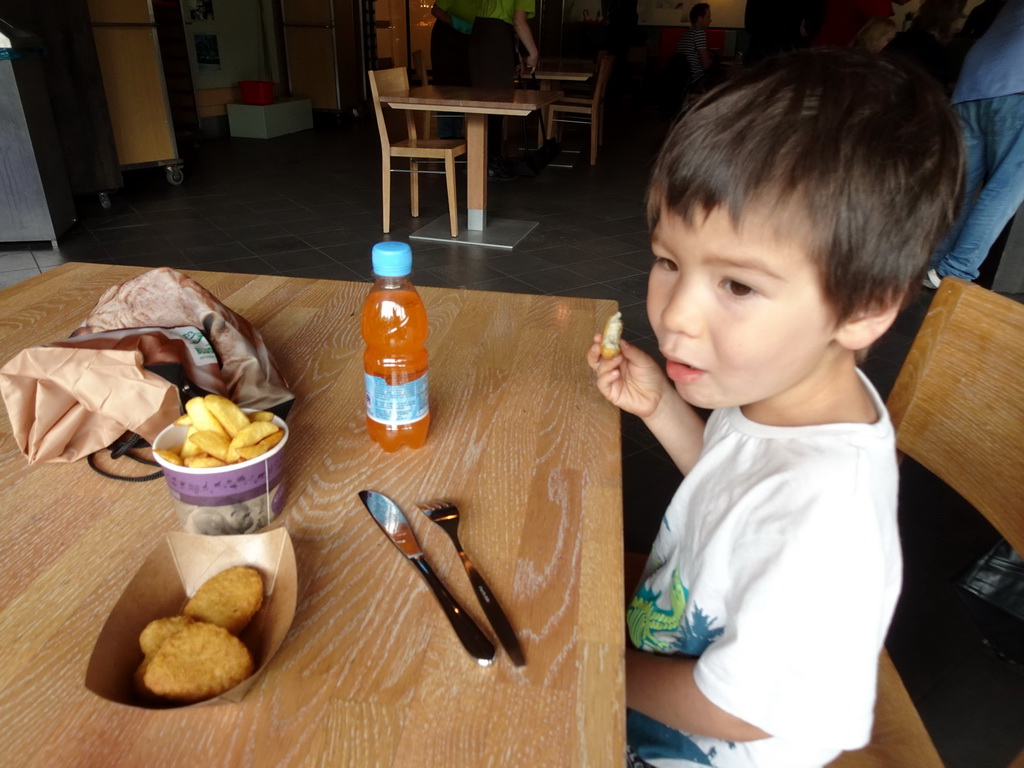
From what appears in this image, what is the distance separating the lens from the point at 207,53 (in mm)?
7969

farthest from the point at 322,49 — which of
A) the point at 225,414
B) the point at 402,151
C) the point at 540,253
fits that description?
the point at 225,414

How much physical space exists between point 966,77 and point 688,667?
374 centimetres

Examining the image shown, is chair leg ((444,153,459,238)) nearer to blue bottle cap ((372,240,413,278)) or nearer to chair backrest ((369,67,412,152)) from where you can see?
chair backrest ((369,67,412,152))

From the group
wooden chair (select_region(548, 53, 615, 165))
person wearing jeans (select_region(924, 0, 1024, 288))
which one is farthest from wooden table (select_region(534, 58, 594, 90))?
person wearing jeans (select_region(924, 0, 1024, 288))

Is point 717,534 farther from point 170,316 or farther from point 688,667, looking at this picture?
point 170,316

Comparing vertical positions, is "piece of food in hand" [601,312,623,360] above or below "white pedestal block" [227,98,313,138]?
above

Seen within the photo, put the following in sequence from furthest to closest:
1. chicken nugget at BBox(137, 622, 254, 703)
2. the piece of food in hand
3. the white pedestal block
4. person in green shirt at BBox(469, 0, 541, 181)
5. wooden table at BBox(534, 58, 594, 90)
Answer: the white pedestal block
wooden table at BBox(534, 58, 594, 90)
person in green shirt at BBox(469, 0, 541, 181)
the piece of food in hand
chicken nugget at BBox(137, 622, 254, 703)

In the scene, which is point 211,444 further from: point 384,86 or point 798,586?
point 384,86

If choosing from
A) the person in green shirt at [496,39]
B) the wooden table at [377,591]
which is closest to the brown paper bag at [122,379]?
the wooden table at [377,591]

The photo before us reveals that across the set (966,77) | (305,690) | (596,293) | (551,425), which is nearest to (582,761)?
(305,690)

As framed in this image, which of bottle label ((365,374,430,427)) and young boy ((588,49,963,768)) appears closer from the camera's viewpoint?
young boy ((588,49,963,768))

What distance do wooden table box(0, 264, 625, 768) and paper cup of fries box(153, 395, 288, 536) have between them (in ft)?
0.17

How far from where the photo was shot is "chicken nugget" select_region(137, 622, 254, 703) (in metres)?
0.54

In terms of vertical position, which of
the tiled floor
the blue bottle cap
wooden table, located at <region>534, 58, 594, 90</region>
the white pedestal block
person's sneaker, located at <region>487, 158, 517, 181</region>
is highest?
wooden table, located at <region>534, 58, 594, 90</region>
